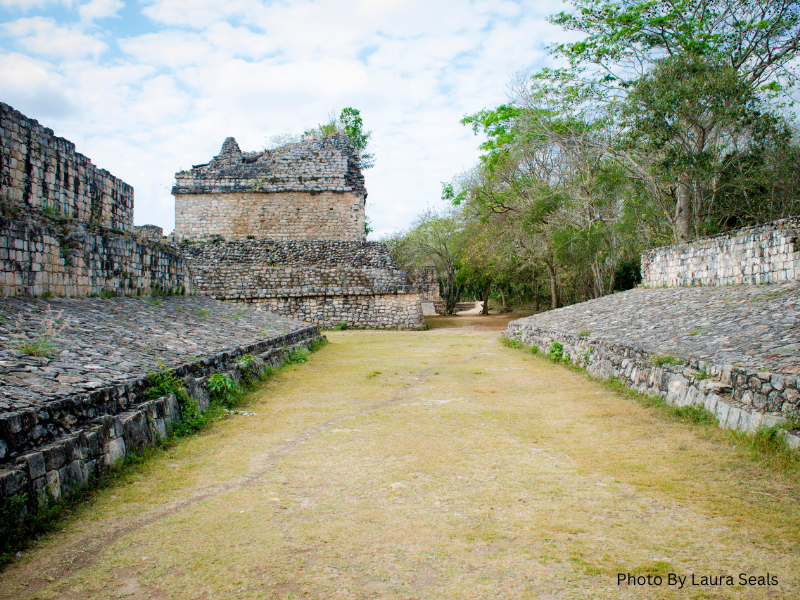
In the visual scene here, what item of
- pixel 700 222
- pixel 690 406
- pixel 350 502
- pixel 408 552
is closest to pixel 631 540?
pixel 408 552

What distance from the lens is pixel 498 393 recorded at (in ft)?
22.4

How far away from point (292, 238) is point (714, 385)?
62.0ft

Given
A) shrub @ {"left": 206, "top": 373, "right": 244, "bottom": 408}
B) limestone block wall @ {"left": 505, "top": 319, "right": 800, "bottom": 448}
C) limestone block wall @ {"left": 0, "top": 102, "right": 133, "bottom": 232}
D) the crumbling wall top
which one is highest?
the crumbling wall top

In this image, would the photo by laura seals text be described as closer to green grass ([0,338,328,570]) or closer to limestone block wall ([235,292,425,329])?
green grass ([0,338,328,570])

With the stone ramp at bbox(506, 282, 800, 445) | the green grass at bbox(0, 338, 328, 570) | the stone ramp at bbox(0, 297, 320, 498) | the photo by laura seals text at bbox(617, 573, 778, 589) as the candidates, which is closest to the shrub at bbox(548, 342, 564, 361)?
the stone ramp at bbox(506, 282, 800, 445)

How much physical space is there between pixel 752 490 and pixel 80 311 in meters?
8.12

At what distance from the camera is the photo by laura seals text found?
2285mm

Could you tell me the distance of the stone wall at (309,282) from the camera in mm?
18953

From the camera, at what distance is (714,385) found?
189 inches

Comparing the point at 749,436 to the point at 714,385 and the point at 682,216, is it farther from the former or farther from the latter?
the point at 682,216

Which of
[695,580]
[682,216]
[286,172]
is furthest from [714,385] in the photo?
[286,172]

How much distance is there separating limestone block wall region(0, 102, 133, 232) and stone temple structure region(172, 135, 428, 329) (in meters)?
7.70

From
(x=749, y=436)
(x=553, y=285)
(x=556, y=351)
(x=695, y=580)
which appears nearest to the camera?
(x=695, y=580)

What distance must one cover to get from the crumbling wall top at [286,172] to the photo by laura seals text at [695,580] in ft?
66.9
